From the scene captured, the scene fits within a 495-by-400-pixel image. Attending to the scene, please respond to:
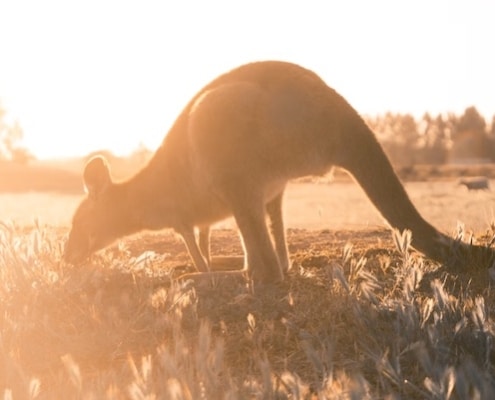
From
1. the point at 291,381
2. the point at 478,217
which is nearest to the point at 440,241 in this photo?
the point at 291,381

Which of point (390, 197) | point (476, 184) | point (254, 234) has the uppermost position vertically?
point (390, 197)

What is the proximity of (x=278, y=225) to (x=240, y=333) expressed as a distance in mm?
2625

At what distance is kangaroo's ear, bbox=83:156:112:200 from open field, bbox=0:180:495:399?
124 cm

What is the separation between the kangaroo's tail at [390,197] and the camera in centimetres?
510

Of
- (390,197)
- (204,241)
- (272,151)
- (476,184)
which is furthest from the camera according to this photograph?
(476,184)

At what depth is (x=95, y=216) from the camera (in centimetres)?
734

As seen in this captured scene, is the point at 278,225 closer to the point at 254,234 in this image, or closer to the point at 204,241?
the point at 204,241

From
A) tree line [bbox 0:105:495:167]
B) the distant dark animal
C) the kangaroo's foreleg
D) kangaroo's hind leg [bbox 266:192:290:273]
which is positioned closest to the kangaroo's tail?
kangaroo's hind leg [bbox 266:192:290:273]

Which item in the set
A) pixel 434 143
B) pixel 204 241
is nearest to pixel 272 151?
pixel 204 241

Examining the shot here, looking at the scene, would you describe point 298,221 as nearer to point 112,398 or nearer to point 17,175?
point 112,398

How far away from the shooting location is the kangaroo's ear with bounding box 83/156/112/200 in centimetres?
721

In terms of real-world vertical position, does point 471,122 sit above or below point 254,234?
above

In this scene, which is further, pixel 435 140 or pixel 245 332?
pixel 435 140

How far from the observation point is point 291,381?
224cm
